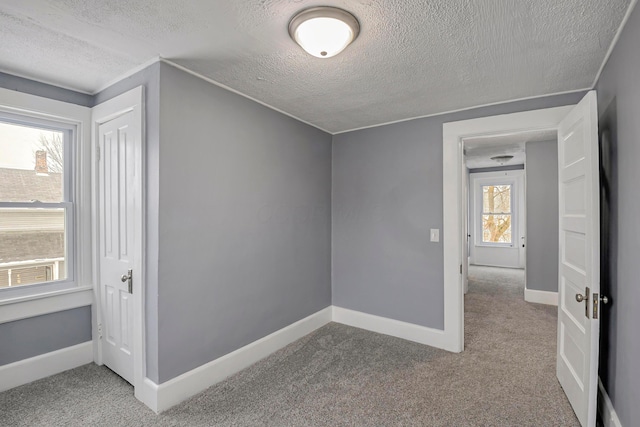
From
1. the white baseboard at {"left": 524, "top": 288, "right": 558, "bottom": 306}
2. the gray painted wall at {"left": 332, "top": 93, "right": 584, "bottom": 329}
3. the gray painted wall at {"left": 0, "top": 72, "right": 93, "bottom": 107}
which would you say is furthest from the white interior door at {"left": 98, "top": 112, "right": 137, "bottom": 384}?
the white baseboard at {"left": 524, "top": 288, "right": 558, "bottom": 306}

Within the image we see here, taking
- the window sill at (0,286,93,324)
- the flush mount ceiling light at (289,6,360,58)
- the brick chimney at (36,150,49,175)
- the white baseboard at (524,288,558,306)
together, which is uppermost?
the flush mount ceiling light at (289,6,360,58)

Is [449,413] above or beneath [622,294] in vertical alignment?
beneath

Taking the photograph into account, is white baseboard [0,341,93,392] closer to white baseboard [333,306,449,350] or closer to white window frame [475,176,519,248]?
white baseboard [333,306,449,350]

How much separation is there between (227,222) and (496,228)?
7340 millimetres

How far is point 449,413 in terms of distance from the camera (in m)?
2.12

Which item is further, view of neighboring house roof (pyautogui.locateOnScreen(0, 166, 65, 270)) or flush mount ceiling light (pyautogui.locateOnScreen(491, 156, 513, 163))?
flush mount ceiling light (pyautogui.locateOnScreen(491, 156, 513, 163))

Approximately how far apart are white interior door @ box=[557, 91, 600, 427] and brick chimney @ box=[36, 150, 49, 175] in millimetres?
3792

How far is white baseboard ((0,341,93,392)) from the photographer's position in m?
2.31

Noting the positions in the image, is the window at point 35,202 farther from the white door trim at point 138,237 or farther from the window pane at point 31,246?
the white door trim at point 138,237

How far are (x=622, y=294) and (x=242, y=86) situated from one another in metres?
2.79

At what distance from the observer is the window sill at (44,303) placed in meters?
2.30

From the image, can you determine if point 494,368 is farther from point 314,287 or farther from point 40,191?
point 40,191

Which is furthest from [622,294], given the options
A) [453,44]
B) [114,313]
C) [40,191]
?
[40,191]

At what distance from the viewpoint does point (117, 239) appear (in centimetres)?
246
